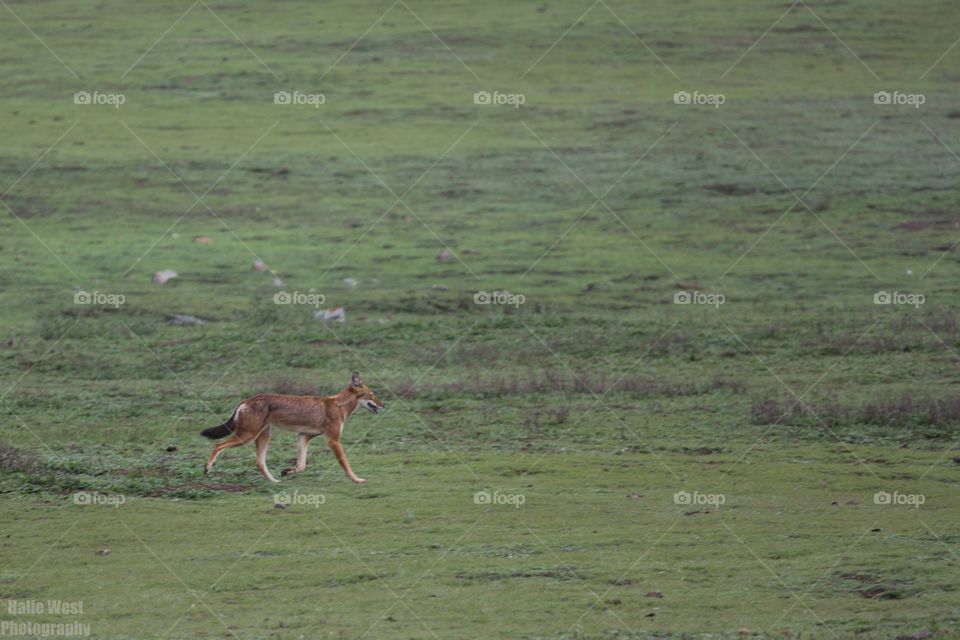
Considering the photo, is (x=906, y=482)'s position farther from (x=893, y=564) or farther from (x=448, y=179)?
A: (x=448, y=179)

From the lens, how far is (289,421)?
50.2 feet

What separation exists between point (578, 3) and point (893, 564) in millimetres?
Answer: 35949

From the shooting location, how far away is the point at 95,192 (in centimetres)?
3472

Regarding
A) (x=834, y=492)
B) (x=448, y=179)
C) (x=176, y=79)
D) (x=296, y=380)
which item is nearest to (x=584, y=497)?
(x=834, y=492)
